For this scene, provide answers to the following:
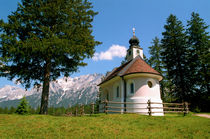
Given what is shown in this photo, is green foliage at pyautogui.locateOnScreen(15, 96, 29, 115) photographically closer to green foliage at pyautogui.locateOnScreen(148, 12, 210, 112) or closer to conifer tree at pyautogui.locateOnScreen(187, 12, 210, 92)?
green foliage at pyautogui.locateOnScreen(148, 12, 210, 112)

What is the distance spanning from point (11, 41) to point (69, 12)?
683 centimetres

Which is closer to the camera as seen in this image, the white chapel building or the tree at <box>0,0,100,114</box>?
the tree at <box>0,0,100,114</box>

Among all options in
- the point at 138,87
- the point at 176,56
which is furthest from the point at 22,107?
the point at 176,56

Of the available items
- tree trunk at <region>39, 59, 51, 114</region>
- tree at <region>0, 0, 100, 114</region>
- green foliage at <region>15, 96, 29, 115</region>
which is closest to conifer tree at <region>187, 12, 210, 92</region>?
tree at <region>0, 0, 100, 114</region>

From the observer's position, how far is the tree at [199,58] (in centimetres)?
2489

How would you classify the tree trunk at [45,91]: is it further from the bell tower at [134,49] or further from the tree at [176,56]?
the tree at [176,56]

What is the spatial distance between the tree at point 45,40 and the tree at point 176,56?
56.1ft

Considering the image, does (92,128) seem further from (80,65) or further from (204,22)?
(204,22)

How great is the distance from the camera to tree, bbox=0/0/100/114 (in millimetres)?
14789

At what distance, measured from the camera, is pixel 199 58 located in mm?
25609

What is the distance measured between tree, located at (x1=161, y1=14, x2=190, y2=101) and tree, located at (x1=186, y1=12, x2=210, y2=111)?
1.04m

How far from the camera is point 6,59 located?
47.1 ft

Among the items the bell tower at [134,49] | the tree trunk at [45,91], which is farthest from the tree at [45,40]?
the bell tower at [134,49]

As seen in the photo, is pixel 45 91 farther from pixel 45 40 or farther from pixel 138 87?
pixel 138 87
